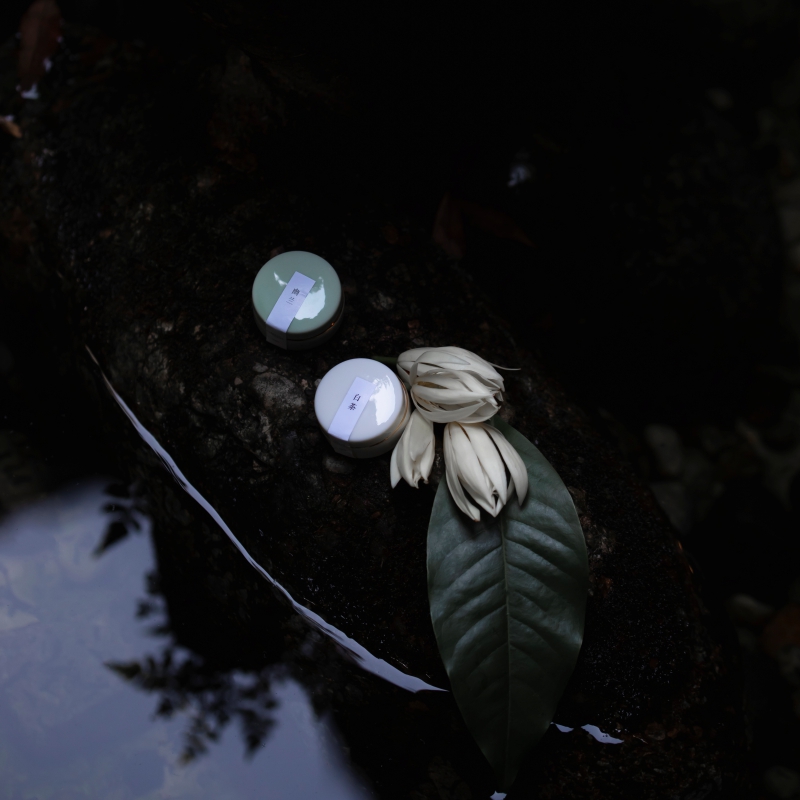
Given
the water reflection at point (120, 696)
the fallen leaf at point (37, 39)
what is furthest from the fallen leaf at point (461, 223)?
the fallen leaf at point (37, 39)

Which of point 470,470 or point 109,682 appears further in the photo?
point 109,682

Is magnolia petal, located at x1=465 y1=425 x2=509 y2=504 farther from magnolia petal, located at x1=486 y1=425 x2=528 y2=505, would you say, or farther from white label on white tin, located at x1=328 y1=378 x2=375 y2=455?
white label on white tin, located at x1=328 y1=378 x2=375 y2=455

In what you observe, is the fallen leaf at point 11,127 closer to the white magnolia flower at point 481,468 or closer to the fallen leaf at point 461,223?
the fallen leaf at point 461,223

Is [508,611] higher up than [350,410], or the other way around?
[350,410]

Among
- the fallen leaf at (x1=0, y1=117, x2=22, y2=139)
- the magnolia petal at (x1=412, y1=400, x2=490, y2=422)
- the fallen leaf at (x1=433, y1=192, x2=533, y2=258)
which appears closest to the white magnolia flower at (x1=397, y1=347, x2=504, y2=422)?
the magnolia petal at (x1=412, y1=400, x2=490, y2=422)

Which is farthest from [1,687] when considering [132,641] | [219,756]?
[219,756]

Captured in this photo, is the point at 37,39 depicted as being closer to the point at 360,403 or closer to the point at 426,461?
the point at 360,403

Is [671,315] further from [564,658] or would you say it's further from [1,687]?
[1,687]

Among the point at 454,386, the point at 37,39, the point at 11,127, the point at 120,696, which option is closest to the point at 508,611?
the point at 454,386
